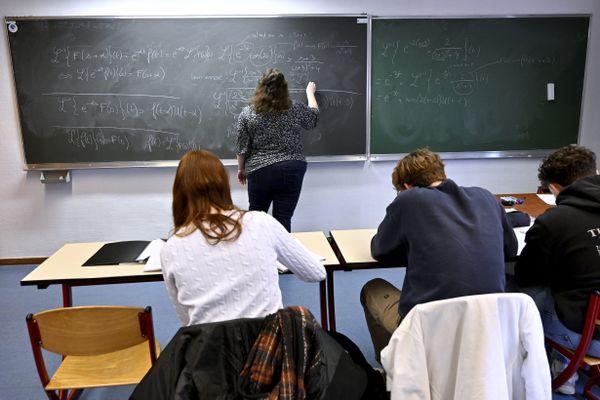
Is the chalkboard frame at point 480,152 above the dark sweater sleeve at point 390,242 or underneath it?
above

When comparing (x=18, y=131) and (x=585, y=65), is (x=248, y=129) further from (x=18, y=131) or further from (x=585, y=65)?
(x=585, y=65)

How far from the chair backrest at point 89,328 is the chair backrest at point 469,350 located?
829 mm

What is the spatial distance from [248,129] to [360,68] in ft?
3.80

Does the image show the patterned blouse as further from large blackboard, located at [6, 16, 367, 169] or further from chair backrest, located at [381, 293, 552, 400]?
chair backrest, located at [381, 293, 552, 400]

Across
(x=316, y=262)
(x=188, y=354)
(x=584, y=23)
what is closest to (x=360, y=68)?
(x=584, y=23)

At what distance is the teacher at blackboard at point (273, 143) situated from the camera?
9.67 feet

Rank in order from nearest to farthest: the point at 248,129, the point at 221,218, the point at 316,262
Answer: the point at 221,218 < the point at 316,262 < the point at 248,129

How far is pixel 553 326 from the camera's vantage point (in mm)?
1840

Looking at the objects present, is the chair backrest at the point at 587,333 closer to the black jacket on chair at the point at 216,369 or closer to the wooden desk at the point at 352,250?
the wooden desk at the point at 352,250

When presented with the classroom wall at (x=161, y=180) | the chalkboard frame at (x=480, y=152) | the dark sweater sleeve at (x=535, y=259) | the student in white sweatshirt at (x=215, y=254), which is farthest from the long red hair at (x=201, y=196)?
the chalkboard frame at (x=480, y=152)

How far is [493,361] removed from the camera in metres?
1.31

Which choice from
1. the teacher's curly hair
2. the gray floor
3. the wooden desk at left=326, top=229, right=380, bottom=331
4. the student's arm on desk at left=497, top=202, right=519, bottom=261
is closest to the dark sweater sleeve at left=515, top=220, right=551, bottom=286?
the student's arm on desk at left=497, top=202, right=519, bottom=261

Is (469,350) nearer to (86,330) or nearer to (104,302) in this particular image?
(86,330)

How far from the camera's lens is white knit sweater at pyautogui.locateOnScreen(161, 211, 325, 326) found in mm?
1354
